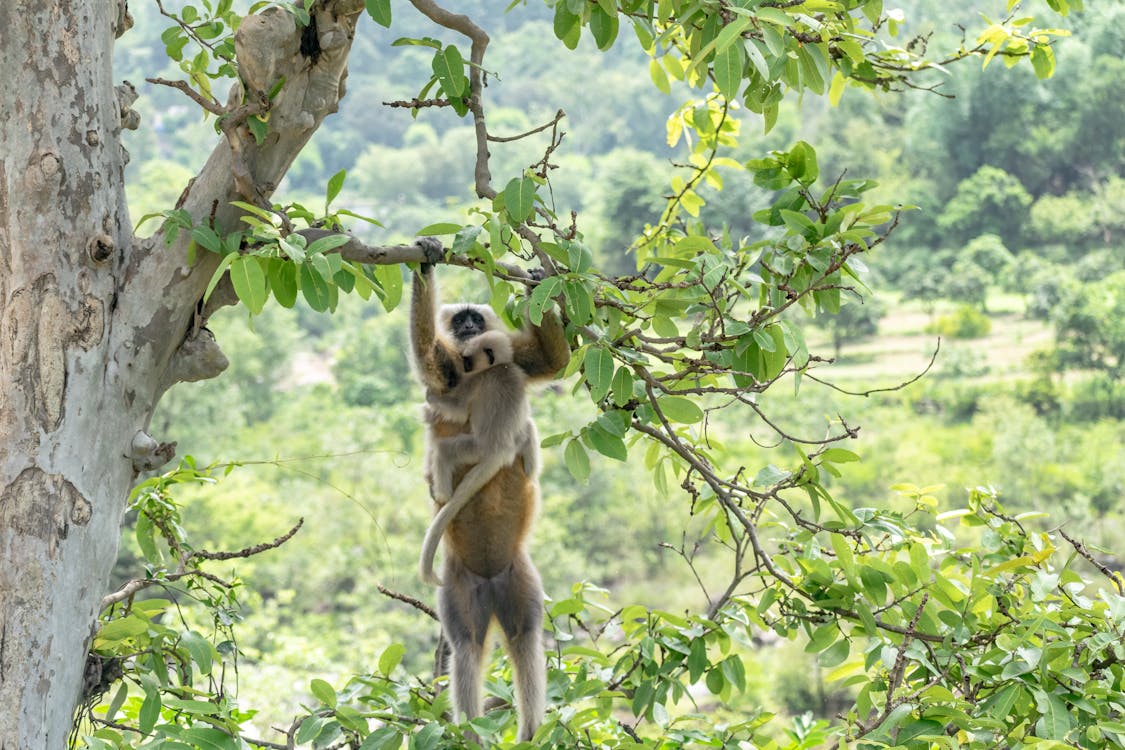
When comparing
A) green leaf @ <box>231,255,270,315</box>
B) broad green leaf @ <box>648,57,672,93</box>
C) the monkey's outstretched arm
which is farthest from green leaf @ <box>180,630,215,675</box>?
broad green leaf @ <box>648,57,672,93</box>

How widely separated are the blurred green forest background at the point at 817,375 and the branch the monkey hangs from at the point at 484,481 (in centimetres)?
1388

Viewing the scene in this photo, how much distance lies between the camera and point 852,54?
2688mm

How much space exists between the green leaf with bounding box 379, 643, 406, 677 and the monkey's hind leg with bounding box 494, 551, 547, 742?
32.4 inches

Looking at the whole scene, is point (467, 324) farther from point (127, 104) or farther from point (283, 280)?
point (283, 280)

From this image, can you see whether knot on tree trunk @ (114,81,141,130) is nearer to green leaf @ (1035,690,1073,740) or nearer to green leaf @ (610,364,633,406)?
green leaf @ (610,364,633,406)

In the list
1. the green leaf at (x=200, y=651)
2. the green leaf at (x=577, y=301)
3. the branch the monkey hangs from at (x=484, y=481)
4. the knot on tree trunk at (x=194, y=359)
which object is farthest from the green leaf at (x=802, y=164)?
the green leaf at (x=200, y=651)

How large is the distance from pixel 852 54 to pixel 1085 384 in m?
32.3

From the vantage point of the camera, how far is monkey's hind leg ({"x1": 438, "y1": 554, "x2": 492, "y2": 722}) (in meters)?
3.69

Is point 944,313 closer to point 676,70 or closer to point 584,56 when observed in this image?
point 584,56

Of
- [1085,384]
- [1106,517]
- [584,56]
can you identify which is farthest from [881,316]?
[584,56]

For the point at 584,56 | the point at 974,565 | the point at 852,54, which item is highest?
the point at 584,56

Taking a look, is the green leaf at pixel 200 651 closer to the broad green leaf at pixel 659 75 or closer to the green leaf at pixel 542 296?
the green leaf at pixel 542 296

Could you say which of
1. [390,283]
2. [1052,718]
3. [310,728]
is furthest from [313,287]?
[1052,718]

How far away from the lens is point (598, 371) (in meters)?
2.29
